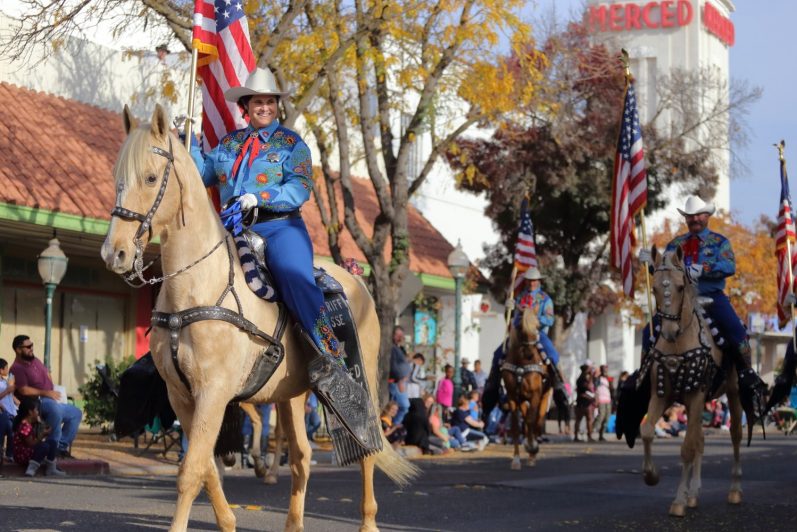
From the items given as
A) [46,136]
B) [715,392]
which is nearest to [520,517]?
[715,392]

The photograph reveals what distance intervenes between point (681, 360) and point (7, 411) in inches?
334

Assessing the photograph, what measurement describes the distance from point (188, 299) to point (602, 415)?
2448cm

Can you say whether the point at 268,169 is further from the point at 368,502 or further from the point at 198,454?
the point at 368,502

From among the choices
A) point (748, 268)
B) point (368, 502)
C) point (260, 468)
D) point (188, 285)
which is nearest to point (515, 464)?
point (260, 468)

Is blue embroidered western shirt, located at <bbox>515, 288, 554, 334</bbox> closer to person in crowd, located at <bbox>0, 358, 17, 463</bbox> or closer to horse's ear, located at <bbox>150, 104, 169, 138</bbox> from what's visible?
person in crowd, located at <bbox>0, 358, 17, 463</bbox>

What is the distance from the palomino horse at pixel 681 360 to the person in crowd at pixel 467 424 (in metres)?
11.4

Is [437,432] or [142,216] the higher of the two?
[142,216]

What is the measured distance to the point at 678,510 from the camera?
447 inches

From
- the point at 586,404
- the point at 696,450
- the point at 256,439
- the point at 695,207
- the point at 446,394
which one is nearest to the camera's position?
the point at 696,450

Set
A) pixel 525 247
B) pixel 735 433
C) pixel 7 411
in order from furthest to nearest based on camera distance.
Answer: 1. pixel 525 247
2. pixel 7 411
3. pixel 735 433

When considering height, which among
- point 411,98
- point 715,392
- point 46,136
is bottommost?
point 715,392

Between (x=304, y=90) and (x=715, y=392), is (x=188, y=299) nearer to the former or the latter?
(x=715, y=392)

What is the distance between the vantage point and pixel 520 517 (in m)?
11.1

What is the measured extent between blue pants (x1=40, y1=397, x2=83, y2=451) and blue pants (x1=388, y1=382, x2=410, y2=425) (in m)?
6.32
